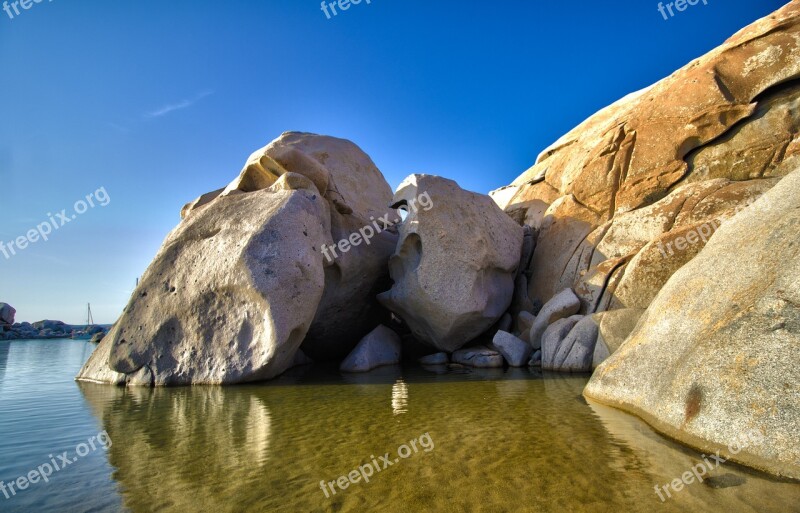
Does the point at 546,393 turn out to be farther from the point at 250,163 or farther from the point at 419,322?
the point at 250,163

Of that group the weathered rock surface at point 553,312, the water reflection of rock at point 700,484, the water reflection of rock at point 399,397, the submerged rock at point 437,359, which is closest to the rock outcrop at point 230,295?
the water reflection of rock at point 399,397

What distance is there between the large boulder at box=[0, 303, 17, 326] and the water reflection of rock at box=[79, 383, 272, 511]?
2515 inches

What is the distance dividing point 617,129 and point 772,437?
13.4m

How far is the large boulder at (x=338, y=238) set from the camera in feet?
48.2

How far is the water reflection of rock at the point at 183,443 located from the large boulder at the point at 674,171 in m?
9.59

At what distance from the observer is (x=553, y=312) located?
13.0 m

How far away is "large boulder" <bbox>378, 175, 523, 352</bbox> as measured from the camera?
44.5 ft

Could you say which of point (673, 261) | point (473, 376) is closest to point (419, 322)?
point (473, 376)

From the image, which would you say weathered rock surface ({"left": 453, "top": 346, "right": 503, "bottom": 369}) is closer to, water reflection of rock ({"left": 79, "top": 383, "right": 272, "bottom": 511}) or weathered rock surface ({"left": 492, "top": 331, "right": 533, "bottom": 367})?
weathered rock surface ({"left": 492, "top": 331, "right": 533, "bottom": 367})

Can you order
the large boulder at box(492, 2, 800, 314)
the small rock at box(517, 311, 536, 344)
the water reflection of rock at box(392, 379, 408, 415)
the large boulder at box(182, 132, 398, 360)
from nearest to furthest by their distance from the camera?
the water reflection of rock at box(392, 379, 408, 415) → the large boulder at box(492, 2, 800, 314) → the small rock at box(517, 311, 536, 344) → the large boulder at box(182, 132, 398, 360)

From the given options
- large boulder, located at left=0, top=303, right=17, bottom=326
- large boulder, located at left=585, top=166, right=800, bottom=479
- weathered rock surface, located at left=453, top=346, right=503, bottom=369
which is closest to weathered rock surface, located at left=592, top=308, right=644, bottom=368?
large boulder, located at left=585, top=166, right=800, bottom=479

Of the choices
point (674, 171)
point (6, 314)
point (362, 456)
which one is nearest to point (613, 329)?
point (674, 171)

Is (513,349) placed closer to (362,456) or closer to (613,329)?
(613,329)

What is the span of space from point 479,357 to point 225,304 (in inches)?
287
